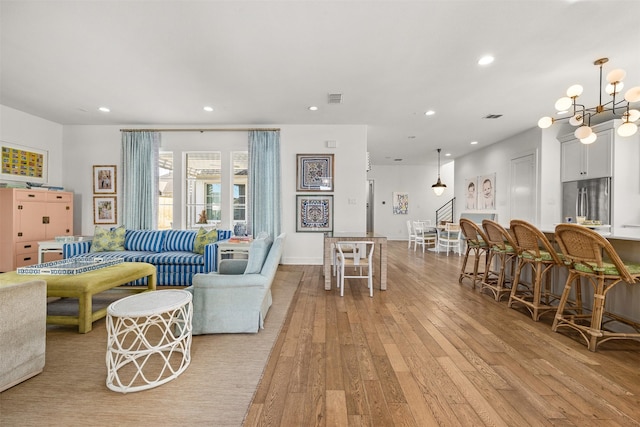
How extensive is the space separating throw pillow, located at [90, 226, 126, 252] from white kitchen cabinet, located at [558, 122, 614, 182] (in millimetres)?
8148

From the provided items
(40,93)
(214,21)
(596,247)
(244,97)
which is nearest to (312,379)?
(596,247)

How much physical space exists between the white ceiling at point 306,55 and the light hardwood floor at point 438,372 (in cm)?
282

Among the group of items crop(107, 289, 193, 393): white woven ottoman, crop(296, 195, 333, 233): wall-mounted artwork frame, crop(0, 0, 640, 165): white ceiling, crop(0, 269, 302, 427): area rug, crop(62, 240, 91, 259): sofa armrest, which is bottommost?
crop(0, 269, 302, 427): area rug

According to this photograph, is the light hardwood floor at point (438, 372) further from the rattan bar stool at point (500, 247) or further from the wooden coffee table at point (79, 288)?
the wooden coffee table at point (79, 288)

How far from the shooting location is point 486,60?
9.88 feet

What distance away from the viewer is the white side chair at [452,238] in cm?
704

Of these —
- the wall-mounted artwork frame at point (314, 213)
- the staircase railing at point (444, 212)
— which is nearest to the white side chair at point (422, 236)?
the staircase railing at point (444, 212)

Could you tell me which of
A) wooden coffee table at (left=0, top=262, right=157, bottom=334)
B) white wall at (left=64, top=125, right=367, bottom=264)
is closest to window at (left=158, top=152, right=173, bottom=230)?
white wall at (left=64, top=125, right=367, bottom=264)

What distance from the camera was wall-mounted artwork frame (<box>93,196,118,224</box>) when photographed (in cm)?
539

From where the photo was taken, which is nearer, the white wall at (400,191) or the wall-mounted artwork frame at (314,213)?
the wall-mounted artwork frame at (314,213)

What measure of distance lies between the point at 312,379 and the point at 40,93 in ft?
17.8

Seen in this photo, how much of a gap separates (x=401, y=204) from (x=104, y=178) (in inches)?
361

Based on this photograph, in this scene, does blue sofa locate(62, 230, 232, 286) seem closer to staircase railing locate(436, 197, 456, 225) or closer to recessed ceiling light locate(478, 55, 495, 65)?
recessed ceiling light locate(478, 55, 495, 65)

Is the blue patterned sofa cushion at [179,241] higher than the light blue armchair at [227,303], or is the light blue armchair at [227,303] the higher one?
the blue patterned sofa cushion at [179,241]
